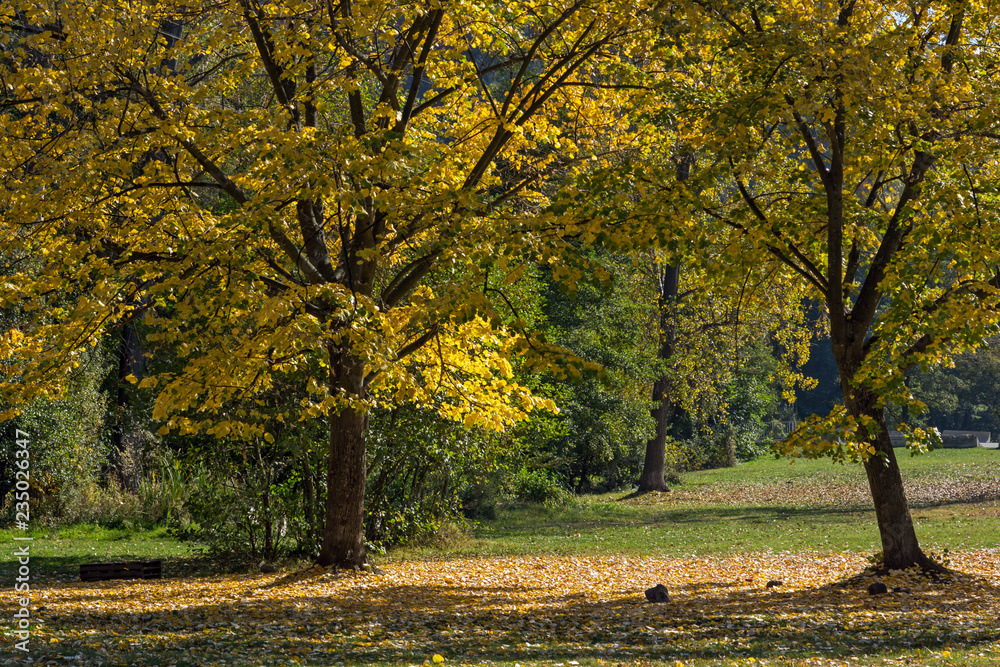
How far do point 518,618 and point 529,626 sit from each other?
0.47 m

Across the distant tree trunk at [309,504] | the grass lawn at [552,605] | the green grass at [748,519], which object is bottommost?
the green grass at [748,519]

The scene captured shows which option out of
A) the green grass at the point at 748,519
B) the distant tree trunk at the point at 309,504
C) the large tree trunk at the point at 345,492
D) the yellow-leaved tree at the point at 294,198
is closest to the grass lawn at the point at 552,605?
the green grass at the point at 748,519

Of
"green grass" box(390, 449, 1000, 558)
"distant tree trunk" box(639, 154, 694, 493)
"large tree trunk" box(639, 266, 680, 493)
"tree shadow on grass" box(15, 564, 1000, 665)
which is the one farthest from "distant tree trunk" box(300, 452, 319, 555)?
"large tree trunk" box(639, 266, 680, 493)

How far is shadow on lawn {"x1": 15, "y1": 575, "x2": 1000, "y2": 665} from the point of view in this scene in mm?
6492

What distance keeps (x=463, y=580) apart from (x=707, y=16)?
7393mm

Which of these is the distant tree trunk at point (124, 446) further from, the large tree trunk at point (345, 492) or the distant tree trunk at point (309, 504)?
the large tree trunk at point (345, 492)

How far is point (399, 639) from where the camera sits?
7117 millimetres

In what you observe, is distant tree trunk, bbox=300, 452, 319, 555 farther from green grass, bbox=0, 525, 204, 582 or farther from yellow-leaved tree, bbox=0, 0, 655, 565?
green grass, bbox=0, 525, 204, 582

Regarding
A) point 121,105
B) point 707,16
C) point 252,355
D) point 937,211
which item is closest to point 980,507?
point 937,211

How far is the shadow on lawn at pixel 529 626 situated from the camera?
6492 mm

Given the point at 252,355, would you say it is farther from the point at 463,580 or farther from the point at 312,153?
the point at 463,580

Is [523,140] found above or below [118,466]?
above

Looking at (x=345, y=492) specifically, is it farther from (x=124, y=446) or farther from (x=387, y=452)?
(x=124, y=446)

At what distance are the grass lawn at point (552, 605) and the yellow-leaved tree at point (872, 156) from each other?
167 centimetres
